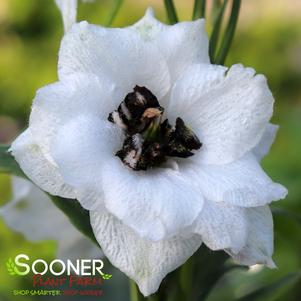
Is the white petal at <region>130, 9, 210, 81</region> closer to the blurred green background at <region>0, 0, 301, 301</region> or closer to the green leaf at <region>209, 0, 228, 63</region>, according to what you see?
the green leaf at <region>209, 0, 228, 63</region>

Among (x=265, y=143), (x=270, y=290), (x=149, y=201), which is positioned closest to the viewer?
(x=149, y=201)

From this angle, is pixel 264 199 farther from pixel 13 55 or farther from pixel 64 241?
pixel 13 55

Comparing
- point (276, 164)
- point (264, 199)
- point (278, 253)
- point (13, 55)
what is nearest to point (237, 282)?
point (278, 253)

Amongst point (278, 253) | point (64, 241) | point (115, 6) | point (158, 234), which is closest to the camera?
point (158, 234)

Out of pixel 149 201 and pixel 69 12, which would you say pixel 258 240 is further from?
pixel 69 12

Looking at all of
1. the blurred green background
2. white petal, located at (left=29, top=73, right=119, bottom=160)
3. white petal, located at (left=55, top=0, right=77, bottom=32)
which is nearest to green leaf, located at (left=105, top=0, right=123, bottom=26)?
white petal, located at (left=55, top=0, right=77, bottom=32)

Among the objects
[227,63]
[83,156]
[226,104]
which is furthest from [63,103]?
[227,63]

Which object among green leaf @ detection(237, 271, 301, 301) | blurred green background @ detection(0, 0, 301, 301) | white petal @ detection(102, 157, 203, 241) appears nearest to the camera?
white petal @ detection(102, 157, 203, 241)
